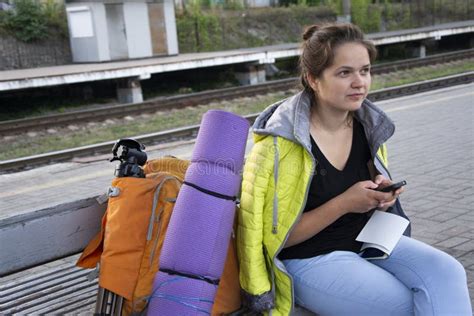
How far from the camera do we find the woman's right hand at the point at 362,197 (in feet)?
7.94

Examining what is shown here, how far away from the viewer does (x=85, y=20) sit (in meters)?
18.9

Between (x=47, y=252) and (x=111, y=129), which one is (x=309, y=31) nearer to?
(x=47, y=252)

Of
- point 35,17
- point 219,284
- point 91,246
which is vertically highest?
point 35,17

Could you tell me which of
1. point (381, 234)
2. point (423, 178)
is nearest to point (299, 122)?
point (381, 234)

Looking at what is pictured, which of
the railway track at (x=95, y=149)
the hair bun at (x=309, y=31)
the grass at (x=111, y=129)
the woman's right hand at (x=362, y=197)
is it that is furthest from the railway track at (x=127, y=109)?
the woman's right hand at (x=362, y=197)

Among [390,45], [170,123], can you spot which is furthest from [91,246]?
[390,45]

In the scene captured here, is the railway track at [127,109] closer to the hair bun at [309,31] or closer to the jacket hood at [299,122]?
the jacket hood at [299,122]

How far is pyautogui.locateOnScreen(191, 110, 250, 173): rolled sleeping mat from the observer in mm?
2373

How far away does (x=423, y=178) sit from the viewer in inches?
244

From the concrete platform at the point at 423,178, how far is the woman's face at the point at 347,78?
128 cm

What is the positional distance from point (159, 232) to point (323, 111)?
0.91 m

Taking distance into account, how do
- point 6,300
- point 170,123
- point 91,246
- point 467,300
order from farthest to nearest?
point 170,123, point 6,300, point 91,246, point 467,300

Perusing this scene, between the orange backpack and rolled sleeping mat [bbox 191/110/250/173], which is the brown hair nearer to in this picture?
rolled sleeping mat [bbox 191/110/250/173]

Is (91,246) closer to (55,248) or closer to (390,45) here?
(55,248)
